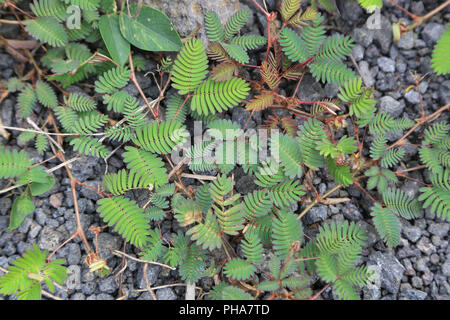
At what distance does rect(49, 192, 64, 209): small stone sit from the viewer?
240 cm

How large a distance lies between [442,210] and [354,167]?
1.91 feet

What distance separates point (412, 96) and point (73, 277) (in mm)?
2463

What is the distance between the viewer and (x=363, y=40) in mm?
2770

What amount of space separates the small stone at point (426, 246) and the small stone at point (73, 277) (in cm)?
203

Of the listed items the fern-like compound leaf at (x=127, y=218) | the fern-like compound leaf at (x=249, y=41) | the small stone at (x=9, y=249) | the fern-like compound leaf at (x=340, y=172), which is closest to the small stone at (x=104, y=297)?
the fern-like compound leaf at (x=127, y=218)

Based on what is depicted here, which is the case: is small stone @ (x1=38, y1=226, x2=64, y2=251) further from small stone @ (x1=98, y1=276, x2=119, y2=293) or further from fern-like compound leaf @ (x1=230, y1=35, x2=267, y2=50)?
fern-like compound leaf @ (x1=230, y1=35, x2=267, y2=50)

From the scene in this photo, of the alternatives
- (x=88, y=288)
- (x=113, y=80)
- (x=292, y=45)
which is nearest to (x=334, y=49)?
(x=292, y=45)

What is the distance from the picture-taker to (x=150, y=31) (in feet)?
8.22

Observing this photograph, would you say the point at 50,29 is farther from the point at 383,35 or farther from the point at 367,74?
the point at 383,35

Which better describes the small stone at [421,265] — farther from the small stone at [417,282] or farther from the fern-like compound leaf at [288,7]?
the fern-like compound leaf at [288,7]

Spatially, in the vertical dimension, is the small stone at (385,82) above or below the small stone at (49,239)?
above

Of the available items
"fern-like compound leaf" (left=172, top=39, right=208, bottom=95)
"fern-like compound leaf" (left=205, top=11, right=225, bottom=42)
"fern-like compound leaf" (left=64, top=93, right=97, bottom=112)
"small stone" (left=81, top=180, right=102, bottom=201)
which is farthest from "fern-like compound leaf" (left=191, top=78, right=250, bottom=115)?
"small stone" (left=81, top=180, right=102, bottom=201)

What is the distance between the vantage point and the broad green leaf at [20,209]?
223 centimetres

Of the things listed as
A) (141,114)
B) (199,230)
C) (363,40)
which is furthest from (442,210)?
(141,114)
